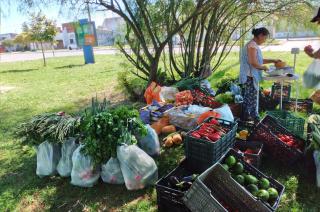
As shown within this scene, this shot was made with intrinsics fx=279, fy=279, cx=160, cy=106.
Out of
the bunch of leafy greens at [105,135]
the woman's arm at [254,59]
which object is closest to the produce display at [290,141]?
the woman's arm at [254,59]

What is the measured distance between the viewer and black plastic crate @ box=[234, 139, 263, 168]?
319 cm

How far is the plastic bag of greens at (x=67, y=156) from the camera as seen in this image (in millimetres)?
3344

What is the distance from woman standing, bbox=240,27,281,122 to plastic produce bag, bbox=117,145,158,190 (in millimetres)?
2273

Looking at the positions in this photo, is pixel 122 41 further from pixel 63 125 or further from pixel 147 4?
pixel 63 125

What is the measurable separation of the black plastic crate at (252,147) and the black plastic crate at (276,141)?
10cm

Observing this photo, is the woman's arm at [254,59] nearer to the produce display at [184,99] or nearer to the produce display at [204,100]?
the produce display at [204,100]

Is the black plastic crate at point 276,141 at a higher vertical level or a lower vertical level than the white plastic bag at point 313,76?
lower

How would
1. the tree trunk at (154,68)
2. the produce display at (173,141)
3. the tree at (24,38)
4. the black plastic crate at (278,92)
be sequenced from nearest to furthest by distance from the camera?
the produce display at (173,141) < the black plastic crate at (278,92) < the tree trunk at (154,68) < the tree at (24,38)

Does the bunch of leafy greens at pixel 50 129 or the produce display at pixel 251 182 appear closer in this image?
the produce display at pixel 251 182

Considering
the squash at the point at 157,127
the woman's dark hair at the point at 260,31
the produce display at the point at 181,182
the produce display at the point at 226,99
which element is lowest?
the squash at the point at 157,127

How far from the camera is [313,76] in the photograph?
12.1 ft

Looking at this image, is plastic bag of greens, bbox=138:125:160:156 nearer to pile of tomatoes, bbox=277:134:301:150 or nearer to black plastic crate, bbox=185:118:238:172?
black plastic crate, bbox=185:118:238:172

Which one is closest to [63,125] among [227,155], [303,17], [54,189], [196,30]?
[54,189]

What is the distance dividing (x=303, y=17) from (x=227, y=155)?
5544 mm
